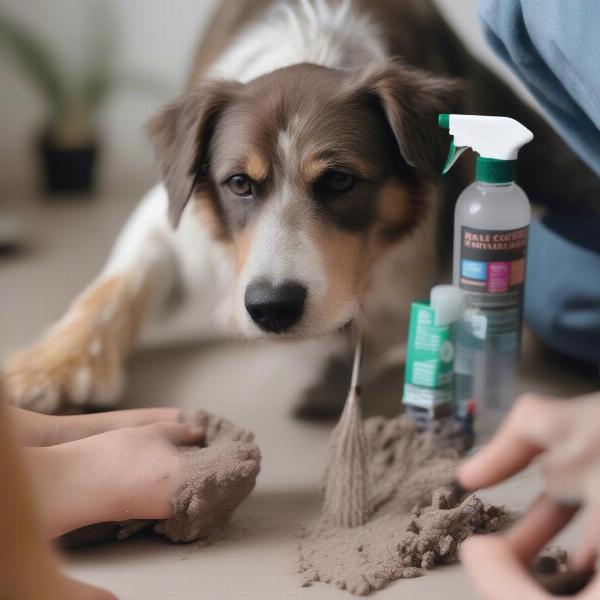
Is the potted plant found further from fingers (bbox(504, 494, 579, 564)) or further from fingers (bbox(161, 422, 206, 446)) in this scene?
fingers (bbox(504, 494, 579, 564))

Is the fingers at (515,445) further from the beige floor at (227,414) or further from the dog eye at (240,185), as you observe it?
the dog eye at (240,185)

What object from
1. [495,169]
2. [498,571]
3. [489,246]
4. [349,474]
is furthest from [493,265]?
[498,571]

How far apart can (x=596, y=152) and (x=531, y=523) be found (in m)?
0.77

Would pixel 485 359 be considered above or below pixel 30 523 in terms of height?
below

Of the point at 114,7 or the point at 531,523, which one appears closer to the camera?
the point at 531,523

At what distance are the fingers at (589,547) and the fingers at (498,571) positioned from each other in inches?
2.5

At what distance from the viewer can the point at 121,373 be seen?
1589 millimetres

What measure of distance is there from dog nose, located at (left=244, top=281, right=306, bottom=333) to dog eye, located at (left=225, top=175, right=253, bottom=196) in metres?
0.20

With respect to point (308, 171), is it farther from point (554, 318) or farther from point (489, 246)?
point (554, 318)

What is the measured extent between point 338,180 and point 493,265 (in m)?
0.29

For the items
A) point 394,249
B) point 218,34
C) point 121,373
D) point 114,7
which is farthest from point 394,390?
point 114,7

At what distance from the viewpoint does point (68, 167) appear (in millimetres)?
2746

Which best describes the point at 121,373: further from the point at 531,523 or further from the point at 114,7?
the point at 114,7

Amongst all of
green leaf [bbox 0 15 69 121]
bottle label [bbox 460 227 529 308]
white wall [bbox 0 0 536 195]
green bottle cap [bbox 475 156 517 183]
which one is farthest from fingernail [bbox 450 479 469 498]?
green leaf [bbox 0 15 69 121]
